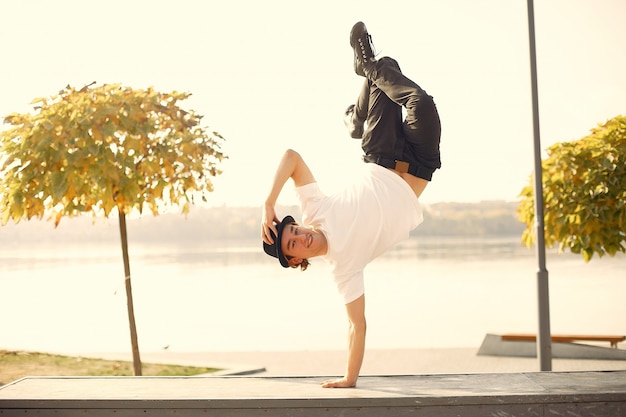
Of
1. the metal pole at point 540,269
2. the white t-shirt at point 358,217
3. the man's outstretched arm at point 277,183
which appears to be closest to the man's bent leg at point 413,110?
the white t-shirt at point 358,217

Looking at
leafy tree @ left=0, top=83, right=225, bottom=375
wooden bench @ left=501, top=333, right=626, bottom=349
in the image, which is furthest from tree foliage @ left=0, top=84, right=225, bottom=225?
wooden bench @ left=501, top=333, right=626, bottom=349

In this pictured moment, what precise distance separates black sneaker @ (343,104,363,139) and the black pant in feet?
0.72

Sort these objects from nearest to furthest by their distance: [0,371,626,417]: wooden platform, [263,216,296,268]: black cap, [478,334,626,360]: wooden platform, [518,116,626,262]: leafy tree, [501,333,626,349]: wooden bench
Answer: [0,371,626,417]: wooden platform
[263,216,296,268]: black cap
[518,116,626,262]: leafy tree
[501,333,626,349]: wooden bench
[478,334,626,360]: wooden platform

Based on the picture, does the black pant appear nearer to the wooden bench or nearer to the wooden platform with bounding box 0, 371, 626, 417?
the wooden platform with bounding box 0, 371, 626, 417

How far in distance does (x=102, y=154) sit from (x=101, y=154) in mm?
11

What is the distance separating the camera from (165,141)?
303 inches

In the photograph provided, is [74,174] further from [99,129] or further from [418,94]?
[418,94]

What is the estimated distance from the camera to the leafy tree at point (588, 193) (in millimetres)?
9227

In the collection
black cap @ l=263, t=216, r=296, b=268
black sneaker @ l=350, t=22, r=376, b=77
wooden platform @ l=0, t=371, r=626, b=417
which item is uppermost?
black sneaker @ l=350, t=22, r=376, b=77

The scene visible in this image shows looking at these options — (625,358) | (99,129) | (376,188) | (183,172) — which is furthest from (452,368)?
(376,188)

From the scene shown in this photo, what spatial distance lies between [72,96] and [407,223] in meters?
4.29

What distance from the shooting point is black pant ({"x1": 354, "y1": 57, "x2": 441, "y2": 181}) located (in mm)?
4481

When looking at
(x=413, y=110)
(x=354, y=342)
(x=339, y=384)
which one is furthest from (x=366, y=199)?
(x=339, y=384)

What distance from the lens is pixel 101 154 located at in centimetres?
727
